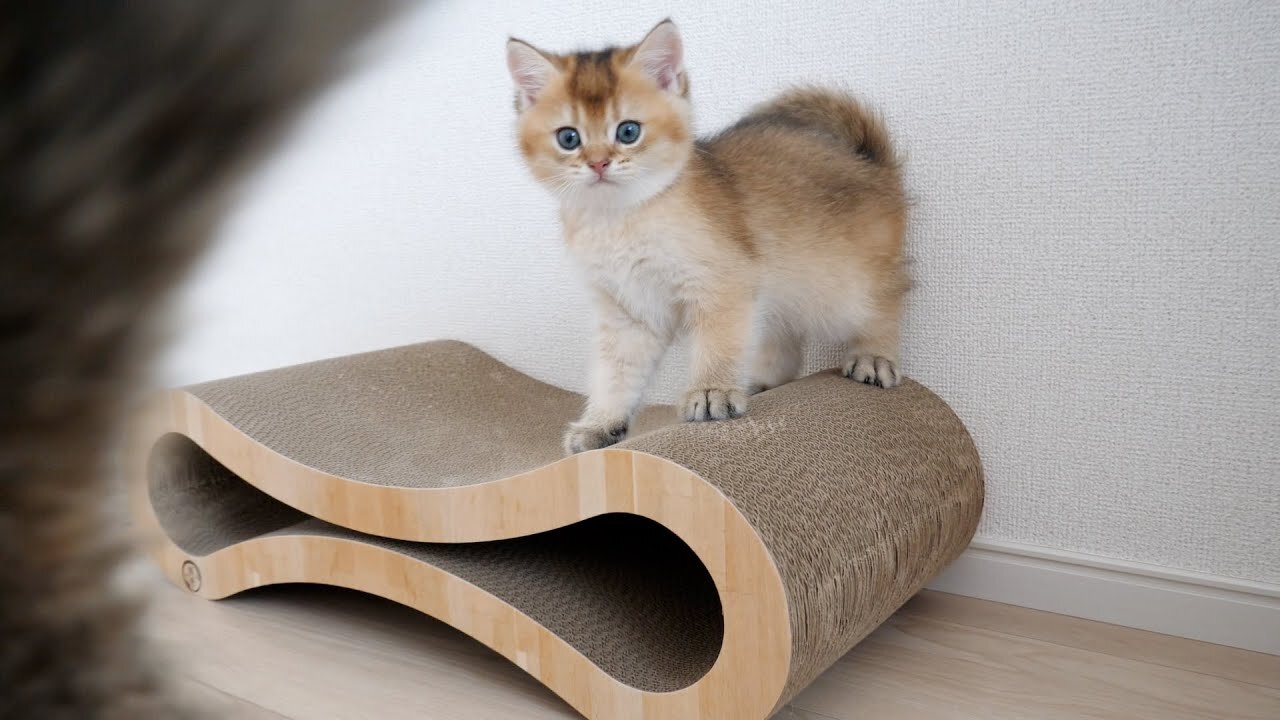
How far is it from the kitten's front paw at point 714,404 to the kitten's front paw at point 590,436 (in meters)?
0.14

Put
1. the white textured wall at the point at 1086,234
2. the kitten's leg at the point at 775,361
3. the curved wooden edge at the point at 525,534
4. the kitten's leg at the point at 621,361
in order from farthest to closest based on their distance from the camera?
the kitten's leg at the point at 775,361, the kitten's leg at the point at 621,361, the white textured wall at the point at 1086,234, the curved wooden edge at the point at 525,534

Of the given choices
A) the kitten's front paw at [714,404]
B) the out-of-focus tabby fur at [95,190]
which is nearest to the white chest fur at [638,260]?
the kitten's front paw at [714,404]

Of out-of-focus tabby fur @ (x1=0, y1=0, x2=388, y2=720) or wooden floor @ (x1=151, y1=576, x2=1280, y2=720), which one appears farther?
wooden floor @ (x1=151, y1=576, x2=1280, y2=720)

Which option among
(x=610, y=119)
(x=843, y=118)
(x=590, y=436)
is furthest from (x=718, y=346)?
(x=843, y=118)

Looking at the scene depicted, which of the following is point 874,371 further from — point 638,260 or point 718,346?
point 638,260

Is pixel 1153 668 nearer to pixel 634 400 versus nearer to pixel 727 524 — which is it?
pixel 727 524

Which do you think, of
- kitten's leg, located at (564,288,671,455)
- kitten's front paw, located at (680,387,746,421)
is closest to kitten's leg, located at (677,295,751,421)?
kitten's front paw, located at (680,387,746,421)

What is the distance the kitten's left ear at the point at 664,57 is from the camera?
1.20 m

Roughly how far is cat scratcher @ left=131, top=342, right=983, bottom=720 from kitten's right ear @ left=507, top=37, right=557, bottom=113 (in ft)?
1.59

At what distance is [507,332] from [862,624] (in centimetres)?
106

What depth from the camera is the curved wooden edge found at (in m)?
0.93

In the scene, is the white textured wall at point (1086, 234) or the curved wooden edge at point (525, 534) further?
the white textured wall at point (1086, 234)

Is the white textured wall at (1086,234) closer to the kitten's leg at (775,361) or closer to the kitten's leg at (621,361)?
the kitten's leg at (775,361)

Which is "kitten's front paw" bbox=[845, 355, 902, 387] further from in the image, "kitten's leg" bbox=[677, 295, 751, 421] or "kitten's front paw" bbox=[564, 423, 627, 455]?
"kitten's front paw" bbox=[564, 423, 627, 455]
